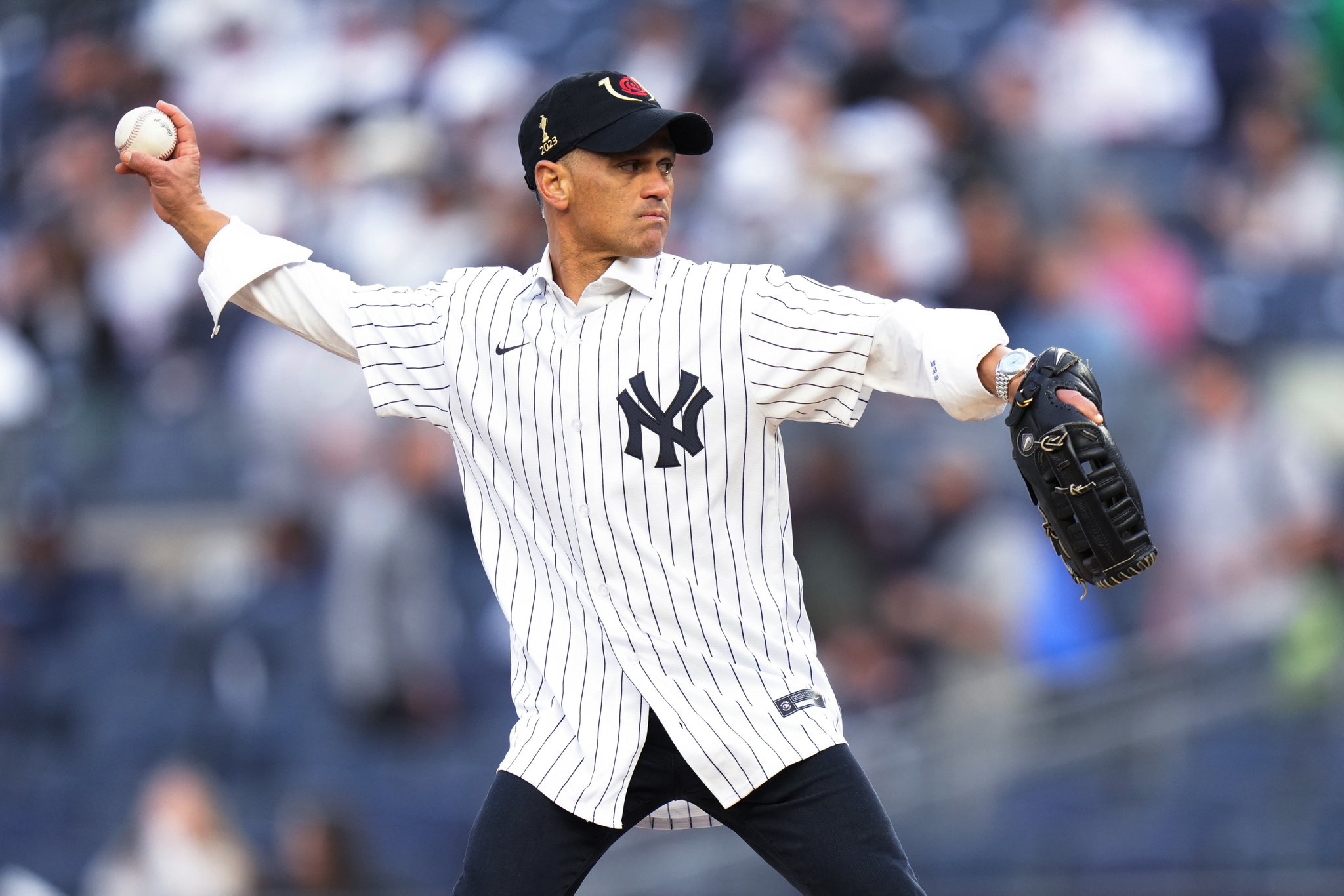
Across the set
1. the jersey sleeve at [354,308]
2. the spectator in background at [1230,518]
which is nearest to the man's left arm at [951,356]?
the jersey sleeve at [354,308]

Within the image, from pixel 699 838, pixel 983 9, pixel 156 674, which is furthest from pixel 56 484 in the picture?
pixel 983 9

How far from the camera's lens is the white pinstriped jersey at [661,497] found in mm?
3178

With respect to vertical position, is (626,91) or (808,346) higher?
(626,91)

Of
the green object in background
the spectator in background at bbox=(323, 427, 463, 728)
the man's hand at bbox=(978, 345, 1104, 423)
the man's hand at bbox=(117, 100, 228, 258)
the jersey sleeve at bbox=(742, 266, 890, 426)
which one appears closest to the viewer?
the man's hand at bbox=(978, 345, 1104, 423)

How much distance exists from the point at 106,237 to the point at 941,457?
16.7ft

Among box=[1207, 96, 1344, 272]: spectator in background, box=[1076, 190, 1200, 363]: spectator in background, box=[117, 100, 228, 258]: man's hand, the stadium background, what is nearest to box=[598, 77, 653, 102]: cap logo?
box=[117, 100, 228, 258]: man's hand

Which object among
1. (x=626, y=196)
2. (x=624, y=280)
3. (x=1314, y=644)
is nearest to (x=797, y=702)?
(x=624, y=280)

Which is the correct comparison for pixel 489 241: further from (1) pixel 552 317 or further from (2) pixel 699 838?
(1) pixel 552 317

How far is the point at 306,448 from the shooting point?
27.9 feet

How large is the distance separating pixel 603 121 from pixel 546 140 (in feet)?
0.46

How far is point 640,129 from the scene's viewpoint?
129 inches

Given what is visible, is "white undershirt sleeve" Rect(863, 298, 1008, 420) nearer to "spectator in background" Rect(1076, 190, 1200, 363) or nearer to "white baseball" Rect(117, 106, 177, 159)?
"white baseball" Rect(117, 106, 177, 159)

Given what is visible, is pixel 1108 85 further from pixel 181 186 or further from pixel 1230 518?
pixel 181 186

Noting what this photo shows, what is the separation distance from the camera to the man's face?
131 inches
